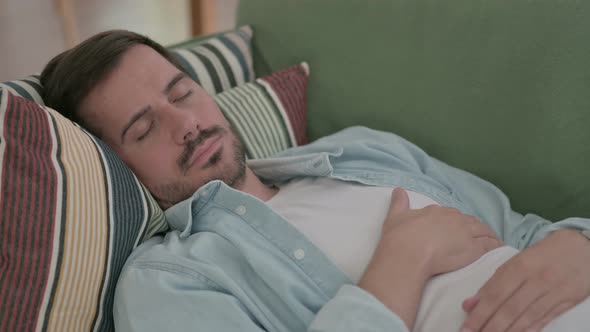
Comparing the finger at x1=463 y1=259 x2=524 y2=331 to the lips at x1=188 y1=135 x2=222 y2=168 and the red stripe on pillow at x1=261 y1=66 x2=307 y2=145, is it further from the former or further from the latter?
the red stripe on pillow at x1=261 y1=66 x2=307 y2=145

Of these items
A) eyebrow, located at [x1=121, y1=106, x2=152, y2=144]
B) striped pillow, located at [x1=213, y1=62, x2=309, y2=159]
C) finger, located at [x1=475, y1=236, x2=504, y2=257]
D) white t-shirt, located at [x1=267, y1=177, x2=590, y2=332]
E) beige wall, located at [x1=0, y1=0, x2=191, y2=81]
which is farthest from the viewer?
beige wall, located at [x1=0, y1=0, x2=191, y2=81]

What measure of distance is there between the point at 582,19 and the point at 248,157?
0.78 m

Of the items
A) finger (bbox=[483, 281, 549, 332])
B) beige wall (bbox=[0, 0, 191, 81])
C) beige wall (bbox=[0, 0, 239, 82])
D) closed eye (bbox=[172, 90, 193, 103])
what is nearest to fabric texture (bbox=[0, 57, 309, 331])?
closed eye (bbox=[172, 90, 193, 103])

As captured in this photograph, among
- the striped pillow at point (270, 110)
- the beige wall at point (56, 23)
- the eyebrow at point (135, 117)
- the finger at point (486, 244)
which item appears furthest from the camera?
the beige wall at point (56, 23)

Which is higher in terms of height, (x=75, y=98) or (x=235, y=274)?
(x=75, y=98)

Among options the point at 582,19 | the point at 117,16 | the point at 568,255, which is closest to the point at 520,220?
the point at 568,255

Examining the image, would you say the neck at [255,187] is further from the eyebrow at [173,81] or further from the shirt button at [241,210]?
the eyebrow at [173,81]

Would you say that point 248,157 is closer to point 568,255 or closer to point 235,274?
point 235,274

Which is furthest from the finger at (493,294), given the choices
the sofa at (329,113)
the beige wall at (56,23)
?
the beige wall at (56,23)

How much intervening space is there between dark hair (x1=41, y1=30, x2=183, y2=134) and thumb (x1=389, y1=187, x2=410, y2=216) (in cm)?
63

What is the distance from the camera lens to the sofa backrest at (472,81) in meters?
1.07

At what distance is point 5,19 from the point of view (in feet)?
8.87

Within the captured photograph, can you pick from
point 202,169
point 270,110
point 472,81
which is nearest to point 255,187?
point 202,169

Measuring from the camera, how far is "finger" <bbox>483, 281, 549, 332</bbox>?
769mm
